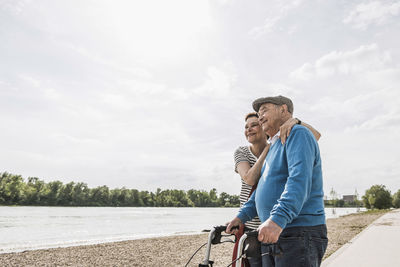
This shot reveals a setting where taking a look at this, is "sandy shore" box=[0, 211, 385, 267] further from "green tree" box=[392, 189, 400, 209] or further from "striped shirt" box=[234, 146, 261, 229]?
"green tree" box=[392, 189, 400, 209]

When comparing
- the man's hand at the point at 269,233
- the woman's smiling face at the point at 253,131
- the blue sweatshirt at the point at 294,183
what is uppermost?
the woman's smiling face at the point at 253,131

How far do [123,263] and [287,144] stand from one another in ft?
26.2

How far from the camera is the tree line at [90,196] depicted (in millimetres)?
73500

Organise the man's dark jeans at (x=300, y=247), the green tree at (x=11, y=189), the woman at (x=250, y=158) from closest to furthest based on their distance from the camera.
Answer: the man's dark jeans at (x=300, y=247), the woman at (x=250, y=158), the green tree at (x=11, y=189)

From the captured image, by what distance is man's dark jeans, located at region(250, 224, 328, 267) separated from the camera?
5.08ft

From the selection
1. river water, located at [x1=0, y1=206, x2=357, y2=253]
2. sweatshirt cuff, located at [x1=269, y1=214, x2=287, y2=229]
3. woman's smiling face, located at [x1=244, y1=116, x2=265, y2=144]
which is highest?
woman's smiling face, located at [x1=244, y1=116, x2=265, y2=144]

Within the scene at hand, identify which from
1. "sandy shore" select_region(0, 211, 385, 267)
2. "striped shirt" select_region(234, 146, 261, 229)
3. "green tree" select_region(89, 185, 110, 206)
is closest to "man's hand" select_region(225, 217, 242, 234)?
"striped shirt" select_region(234, 146, 261, 229)

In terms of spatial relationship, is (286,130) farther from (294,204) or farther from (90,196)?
(90,196)

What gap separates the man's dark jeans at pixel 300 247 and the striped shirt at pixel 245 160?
0.88 m

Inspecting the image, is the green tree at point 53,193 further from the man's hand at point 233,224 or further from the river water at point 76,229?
the man's hand at point 233,224

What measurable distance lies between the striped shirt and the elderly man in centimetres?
64

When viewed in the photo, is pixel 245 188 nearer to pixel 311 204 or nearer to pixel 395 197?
pixel 311 204

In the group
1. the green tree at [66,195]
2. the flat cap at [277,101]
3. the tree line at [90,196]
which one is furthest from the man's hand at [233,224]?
the green tree at [66,195]

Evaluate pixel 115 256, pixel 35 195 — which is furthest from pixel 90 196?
pixel 115 256
